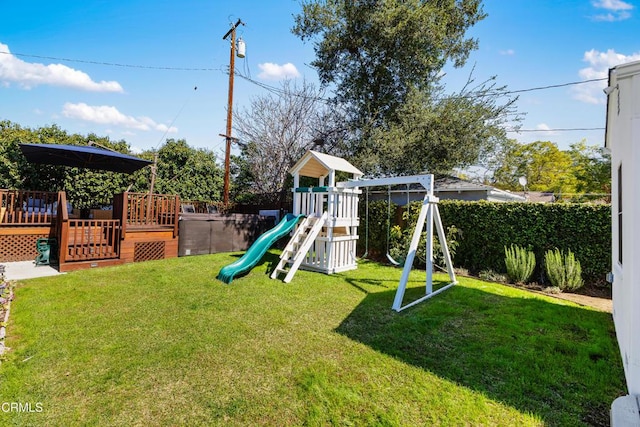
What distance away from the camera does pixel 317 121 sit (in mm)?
13500

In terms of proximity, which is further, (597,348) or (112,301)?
(112,301)

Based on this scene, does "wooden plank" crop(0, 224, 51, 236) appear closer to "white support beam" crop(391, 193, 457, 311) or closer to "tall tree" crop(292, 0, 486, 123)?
"white support beam" crop(391, 193, 457, 311)

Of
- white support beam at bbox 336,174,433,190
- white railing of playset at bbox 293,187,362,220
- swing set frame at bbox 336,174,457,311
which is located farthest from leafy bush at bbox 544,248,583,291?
white railing of playset at bbox 293,187,362,220

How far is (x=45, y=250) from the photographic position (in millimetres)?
6582

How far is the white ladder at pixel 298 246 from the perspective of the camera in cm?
589

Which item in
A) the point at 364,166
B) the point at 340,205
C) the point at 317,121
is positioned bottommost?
the point at 340,205

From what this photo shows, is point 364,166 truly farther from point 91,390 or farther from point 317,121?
point 91,390

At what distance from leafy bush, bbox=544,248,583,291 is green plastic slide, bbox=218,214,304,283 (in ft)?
17.3

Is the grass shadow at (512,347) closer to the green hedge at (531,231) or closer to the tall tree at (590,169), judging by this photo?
the green hedge at (531,231)

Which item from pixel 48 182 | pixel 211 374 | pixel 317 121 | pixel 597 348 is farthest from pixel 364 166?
pixel 48 182

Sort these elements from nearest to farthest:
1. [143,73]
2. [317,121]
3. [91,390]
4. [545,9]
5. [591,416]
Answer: [591,416], [91,390], [545,9], [143,73], [317,121]

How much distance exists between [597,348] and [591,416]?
1443mm

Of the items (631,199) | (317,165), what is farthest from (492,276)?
(317,165)

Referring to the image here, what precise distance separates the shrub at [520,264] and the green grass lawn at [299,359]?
1404mm
